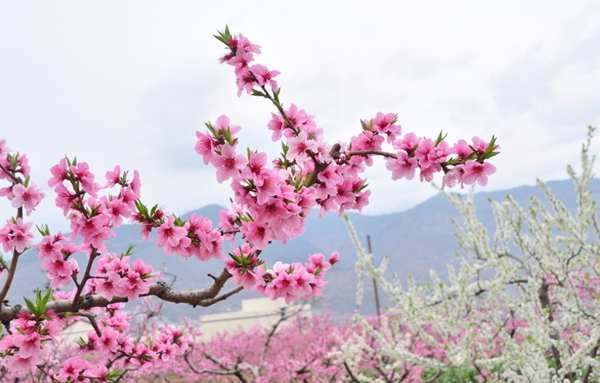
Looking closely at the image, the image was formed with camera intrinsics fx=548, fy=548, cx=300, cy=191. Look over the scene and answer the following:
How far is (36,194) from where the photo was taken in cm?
298

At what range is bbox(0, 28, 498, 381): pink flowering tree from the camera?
8.90ft

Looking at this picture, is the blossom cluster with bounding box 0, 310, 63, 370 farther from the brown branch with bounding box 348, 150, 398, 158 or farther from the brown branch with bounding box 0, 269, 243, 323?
A: the brown branch with bounding box 348, 150, 398, 158

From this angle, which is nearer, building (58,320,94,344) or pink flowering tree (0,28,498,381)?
pink flowering tree (0,28,498,381)

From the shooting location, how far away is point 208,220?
2.77 metres

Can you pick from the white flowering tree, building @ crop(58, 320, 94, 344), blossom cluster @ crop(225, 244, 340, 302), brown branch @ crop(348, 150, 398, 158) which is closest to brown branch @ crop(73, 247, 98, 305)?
blossom cluster @ crop(225, 244, 340, 302)

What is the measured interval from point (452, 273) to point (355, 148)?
6.61m

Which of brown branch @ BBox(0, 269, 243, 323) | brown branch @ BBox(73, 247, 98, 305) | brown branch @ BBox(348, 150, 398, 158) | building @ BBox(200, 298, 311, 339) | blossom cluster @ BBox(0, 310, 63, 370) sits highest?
building @ BBox(200, 298, 311, 339)

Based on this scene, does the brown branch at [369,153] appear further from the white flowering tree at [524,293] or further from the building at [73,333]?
the white flowering tree at [524,293]

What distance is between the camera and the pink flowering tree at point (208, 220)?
8.90 feet

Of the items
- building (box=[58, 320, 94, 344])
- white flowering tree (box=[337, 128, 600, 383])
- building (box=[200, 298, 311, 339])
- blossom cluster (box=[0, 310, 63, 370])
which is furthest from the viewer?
building (box=[200, 298, 311, 339])

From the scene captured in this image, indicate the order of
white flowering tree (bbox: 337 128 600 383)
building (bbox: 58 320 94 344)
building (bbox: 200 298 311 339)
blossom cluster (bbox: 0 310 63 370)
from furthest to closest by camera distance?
building (bbox: 200 298 311 339)
white flowering tree (bbox: 337 128 600 383)
building (bbox: 58 320 94 344)
blossom cluster (bbox: 0 310 63 370)

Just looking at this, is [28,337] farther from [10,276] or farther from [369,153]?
[369,153]

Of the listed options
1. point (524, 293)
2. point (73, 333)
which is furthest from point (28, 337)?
point (73, 333)

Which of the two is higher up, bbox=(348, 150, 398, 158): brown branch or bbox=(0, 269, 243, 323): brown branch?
bbox=(348, 150, 398, 158): brown branch
